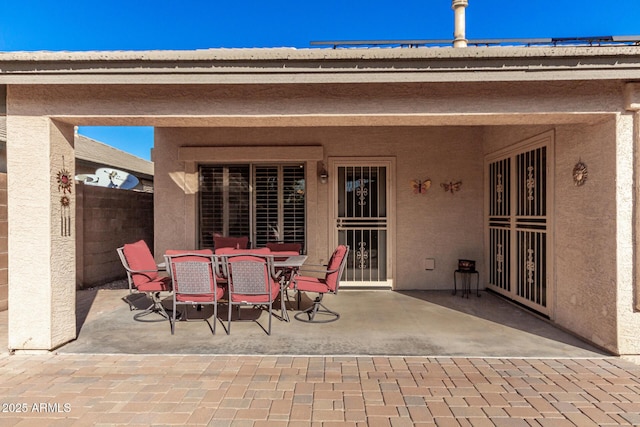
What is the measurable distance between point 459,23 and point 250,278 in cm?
446

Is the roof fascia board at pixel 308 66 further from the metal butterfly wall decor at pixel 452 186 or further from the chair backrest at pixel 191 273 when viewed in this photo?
the metal butterfly wall decor at pixel 452 186

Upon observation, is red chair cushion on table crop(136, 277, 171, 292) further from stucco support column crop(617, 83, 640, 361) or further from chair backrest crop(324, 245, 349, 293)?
stucco support column crop(617, 83, 640, 361)

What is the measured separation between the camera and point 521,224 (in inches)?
223

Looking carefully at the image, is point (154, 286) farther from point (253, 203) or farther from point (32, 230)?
point (253, 203)

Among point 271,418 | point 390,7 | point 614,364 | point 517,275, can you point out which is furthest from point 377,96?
point 390,7

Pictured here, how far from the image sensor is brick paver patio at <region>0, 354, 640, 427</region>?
2.74 meters

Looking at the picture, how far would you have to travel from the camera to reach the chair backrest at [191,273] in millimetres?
4367

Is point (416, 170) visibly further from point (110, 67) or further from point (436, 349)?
point (110, 67)

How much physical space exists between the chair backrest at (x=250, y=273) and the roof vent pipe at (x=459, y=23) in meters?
3.87

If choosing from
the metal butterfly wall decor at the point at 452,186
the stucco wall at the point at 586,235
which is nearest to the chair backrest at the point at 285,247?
the metal butterfly wall decor at the point at 452,186

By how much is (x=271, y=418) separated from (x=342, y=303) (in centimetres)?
331

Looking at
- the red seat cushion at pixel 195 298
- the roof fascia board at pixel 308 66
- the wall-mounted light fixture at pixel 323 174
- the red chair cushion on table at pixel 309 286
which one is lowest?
the red seat cushion at pixel 195 298

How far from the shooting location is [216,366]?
3.57m

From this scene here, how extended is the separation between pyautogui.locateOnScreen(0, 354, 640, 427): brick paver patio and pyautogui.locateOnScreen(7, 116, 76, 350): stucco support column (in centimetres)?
32
